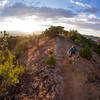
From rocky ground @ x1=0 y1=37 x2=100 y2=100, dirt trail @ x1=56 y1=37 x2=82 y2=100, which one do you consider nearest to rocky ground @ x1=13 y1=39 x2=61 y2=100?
rocky ground @ x1=0 y1=37 x2=100 y2=100

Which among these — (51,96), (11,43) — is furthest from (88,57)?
(11,43)

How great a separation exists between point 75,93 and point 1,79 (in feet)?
17.2

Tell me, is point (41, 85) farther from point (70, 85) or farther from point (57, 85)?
point (70, 85)

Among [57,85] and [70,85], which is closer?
[57,85]

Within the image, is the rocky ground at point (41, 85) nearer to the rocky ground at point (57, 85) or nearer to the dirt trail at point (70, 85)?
the rocky ground at point (57, 85)

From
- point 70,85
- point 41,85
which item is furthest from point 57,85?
point 41,85

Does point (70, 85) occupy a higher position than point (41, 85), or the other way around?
point (70, 85)

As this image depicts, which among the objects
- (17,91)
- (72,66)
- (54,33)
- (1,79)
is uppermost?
(54,33)

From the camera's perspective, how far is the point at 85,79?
8.30 m

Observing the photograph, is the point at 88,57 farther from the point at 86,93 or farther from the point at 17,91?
the point at 17,91

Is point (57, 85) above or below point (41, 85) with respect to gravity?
above

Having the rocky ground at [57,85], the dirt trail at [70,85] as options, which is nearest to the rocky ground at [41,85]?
the rocky ground at [57,85]

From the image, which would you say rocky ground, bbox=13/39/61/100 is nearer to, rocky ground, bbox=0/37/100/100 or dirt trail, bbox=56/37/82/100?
rocky ground, bbox=0/37/100/100

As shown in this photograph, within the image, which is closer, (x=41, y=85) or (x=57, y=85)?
(x=57, y=85)
